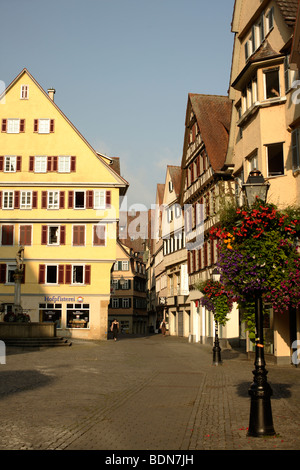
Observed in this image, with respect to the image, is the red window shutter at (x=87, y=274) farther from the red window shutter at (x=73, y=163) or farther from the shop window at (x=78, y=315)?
→ the red window shutter at (x=73, y=163)

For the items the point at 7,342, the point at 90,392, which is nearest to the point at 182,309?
the point at 7,342

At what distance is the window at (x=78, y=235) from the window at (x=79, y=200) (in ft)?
5.08

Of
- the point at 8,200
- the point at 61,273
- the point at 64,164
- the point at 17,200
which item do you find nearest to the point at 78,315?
the point at 61,273

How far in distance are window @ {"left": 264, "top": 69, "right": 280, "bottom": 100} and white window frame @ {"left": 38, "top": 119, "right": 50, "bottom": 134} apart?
2542 centimetres

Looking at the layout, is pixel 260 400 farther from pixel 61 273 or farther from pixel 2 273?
pixel 2 273

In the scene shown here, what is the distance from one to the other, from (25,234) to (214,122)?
1625 cm

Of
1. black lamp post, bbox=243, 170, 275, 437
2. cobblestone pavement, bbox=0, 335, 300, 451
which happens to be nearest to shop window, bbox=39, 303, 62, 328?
cobblestone pavement, bbox=0, 335, 300, 451

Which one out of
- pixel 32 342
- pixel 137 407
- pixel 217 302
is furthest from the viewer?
pixel 32 342

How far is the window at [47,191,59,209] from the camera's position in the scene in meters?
44.2

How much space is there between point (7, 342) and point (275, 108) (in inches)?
768

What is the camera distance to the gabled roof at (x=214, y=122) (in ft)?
117

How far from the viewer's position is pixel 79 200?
44219 millimetres
